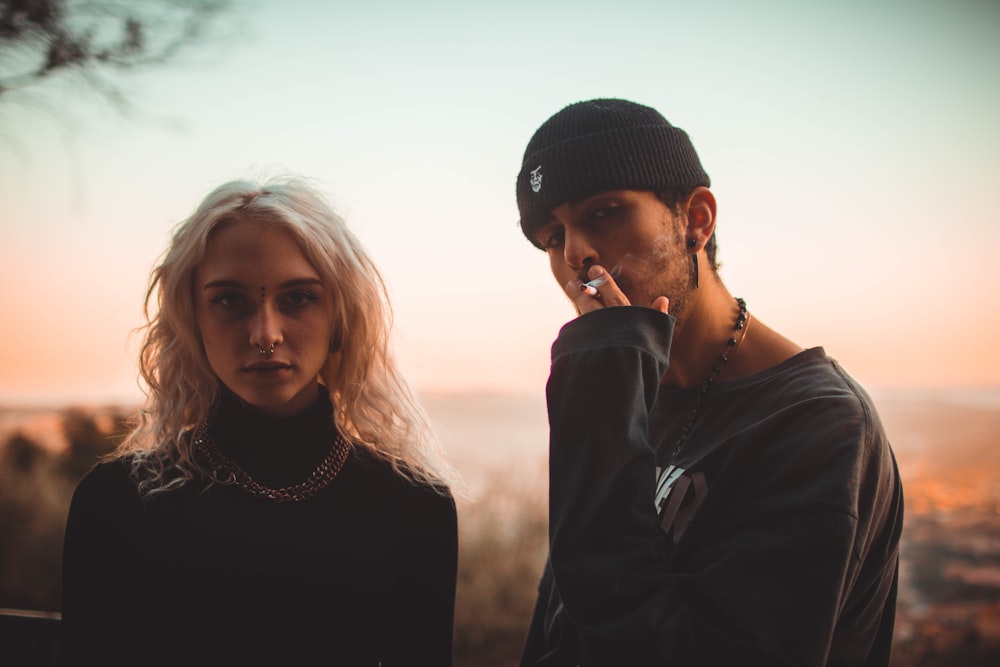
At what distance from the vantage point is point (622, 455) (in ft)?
3.44

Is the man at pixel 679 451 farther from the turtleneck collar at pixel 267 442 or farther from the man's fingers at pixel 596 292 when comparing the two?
the turtleneck collar at pixel 267 442

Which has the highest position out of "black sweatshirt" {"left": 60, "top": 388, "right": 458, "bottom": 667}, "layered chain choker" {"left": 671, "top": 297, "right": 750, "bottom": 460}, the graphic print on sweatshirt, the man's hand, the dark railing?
the man's hand

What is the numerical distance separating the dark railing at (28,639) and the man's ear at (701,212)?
194 cm

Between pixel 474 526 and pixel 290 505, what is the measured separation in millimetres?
1584

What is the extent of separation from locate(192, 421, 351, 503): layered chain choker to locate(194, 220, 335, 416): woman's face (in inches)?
6.5

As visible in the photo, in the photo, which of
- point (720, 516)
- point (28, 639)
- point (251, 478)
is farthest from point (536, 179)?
point (28, 639)

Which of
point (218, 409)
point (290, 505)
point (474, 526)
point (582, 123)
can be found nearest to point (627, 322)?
point (582, 123)

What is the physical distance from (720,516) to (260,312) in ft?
3.25

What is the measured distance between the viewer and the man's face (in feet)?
4.27

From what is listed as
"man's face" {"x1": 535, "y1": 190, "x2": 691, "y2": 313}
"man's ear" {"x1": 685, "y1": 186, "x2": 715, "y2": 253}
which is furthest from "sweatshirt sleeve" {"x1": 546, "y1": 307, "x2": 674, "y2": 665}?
"man's ear" {"x1": 685, "y1": 186, "x2": 715, "y2": 253}

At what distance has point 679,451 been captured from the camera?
4.28 feet

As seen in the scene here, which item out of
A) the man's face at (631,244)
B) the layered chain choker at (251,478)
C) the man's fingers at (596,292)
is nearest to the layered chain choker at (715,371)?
the man's face at (631,244)

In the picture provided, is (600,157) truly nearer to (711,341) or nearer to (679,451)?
(711,341)

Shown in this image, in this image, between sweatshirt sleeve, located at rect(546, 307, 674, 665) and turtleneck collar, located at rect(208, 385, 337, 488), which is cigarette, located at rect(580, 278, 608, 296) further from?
turtleneck collar, located at rect(208, 385, 337, 488)
